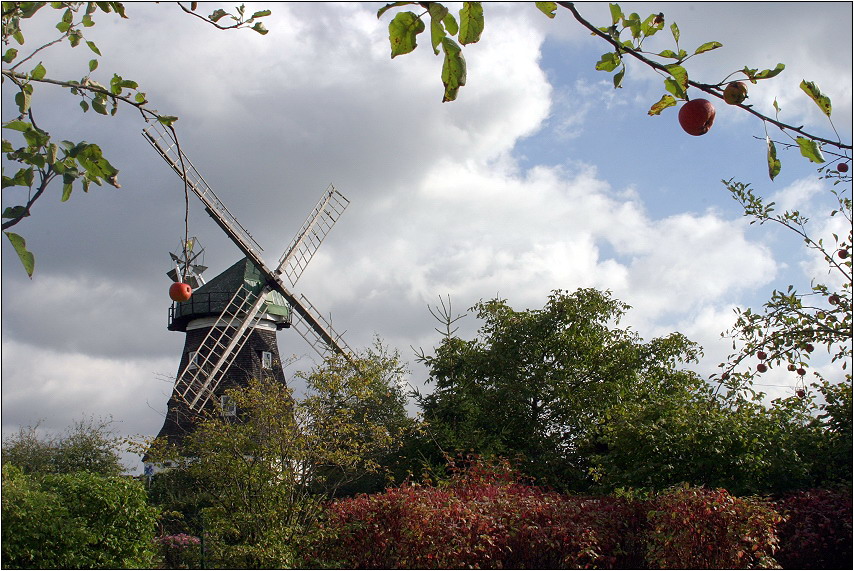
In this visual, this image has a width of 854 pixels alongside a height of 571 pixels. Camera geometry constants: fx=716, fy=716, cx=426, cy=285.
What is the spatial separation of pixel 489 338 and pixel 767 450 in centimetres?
532

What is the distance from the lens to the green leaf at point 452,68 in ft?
4.68

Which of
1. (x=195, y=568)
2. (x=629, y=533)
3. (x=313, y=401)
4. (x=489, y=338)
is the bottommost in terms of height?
(x=195, y=568)

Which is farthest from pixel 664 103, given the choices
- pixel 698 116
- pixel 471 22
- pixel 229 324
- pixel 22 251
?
pixel 229 324

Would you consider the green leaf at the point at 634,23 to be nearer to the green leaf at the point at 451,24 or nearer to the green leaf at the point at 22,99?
the green leaf at the point at 451,24

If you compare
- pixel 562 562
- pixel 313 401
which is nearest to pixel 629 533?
pixel 562 562

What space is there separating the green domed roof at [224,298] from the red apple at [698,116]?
1627cm

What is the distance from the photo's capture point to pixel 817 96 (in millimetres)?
1516

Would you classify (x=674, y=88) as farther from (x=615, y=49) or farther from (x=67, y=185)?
(x=67, y=185)

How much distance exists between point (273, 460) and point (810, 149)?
7.02m

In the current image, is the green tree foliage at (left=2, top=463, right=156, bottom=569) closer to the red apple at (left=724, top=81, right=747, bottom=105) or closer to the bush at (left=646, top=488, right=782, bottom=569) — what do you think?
the bush at (left=646, top=488, right=782, bottom=569)

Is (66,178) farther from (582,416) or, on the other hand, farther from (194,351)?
(194,351)

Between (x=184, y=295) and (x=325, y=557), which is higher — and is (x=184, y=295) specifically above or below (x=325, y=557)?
above

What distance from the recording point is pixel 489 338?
40.1ft

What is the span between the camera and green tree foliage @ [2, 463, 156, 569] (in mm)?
6375
